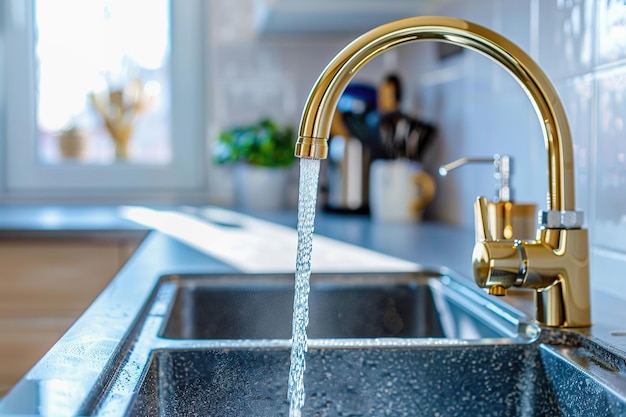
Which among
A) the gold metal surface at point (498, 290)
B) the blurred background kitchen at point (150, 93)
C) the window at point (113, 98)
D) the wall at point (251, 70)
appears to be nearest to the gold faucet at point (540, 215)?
the gold metal surface at point (498, 290)

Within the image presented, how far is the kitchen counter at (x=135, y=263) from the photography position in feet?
1.84

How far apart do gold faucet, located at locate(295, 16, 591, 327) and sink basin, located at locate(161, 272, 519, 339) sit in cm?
12

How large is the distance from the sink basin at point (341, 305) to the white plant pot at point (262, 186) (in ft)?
3.77

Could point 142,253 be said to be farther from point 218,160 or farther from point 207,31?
point 207,31

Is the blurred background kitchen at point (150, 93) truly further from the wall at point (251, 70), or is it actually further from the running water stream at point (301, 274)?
the running water stream at point (301, 274)

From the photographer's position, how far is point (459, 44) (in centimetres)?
71

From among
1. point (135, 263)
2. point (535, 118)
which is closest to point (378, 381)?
point (135, 263)

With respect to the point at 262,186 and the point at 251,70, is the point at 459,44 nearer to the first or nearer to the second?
the point at 262,186

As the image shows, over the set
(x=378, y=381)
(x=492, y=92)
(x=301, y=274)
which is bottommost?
(x=378, y=381)

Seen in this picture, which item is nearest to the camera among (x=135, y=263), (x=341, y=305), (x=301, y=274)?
(x=301, y=274)

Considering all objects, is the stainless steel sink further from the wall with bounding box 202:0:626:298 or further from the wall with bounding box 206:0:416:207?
the wall with bounding box 206:0:416:207

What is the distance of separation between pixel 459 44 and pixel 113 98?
1.93m

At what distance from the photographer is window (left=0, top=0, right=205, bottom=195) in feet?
8.00

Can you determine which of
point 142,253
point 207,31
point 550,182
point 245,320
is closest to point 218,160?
point 207,31
